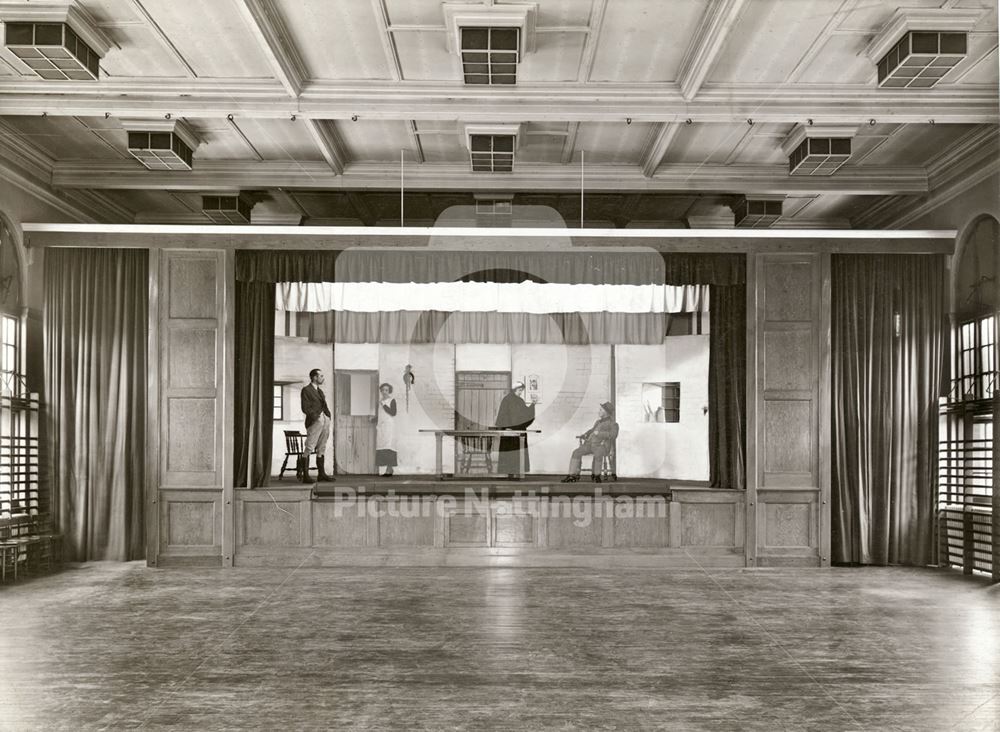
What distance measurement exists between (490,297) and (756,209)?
4.50 m

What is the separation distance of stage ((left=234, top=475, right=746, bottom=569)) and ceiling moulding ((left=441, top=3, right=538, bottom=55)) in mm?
5107

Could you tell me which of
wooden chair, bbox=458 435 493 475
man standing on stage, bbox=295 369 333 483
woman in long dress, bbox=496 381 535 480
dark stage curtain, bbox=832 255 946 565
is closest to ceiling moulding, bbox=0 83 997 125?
dark stage curtain, bbox=832 255 946 565

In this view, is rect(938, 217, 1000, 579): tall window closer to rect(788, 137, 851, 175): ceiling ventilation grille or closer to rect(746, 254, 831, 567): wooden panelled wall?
rect(746, 254, 831, 567): wooden panelled wall

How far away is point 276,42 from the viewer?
5957 millimetres

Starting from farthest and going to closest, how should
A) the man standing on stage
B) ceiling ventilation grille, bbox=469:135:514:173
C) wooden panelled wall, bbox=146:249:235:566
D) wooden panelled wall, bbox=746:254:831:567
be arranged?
the man standing on stage
wooden panelled wall, bbox=746:254:831:567
wooden panelled wall, bbox=146:249:235:566
ceiling ventilation grille, bbox=469:135:514:173

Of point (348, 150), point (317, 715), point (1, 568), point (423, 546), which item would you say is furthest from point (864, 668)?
point (1, 568)

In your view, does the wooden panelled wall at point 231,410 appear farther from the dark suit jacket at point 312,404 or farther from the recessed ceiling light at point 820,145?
the dark suit jacket at point 312,404

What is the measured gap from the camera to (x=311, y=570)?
8.48 m

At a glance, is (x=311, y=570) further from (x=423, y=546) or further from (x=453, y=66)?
(x=453, y=66)

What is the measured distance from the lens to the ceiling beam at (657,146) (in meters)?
7.68

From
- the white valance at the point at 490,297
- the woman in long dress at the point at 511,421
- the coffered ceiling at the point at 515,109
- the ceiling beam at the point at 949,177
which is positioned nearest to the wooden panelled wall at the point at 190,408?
the coffered ceiling at the point at 515,109

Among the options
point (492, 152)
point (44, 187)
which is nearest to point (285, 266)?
point (44, 187)

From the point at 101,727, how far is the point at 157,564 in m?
4.98

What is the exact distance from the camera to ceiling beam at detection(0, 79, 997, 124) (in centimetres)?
688
